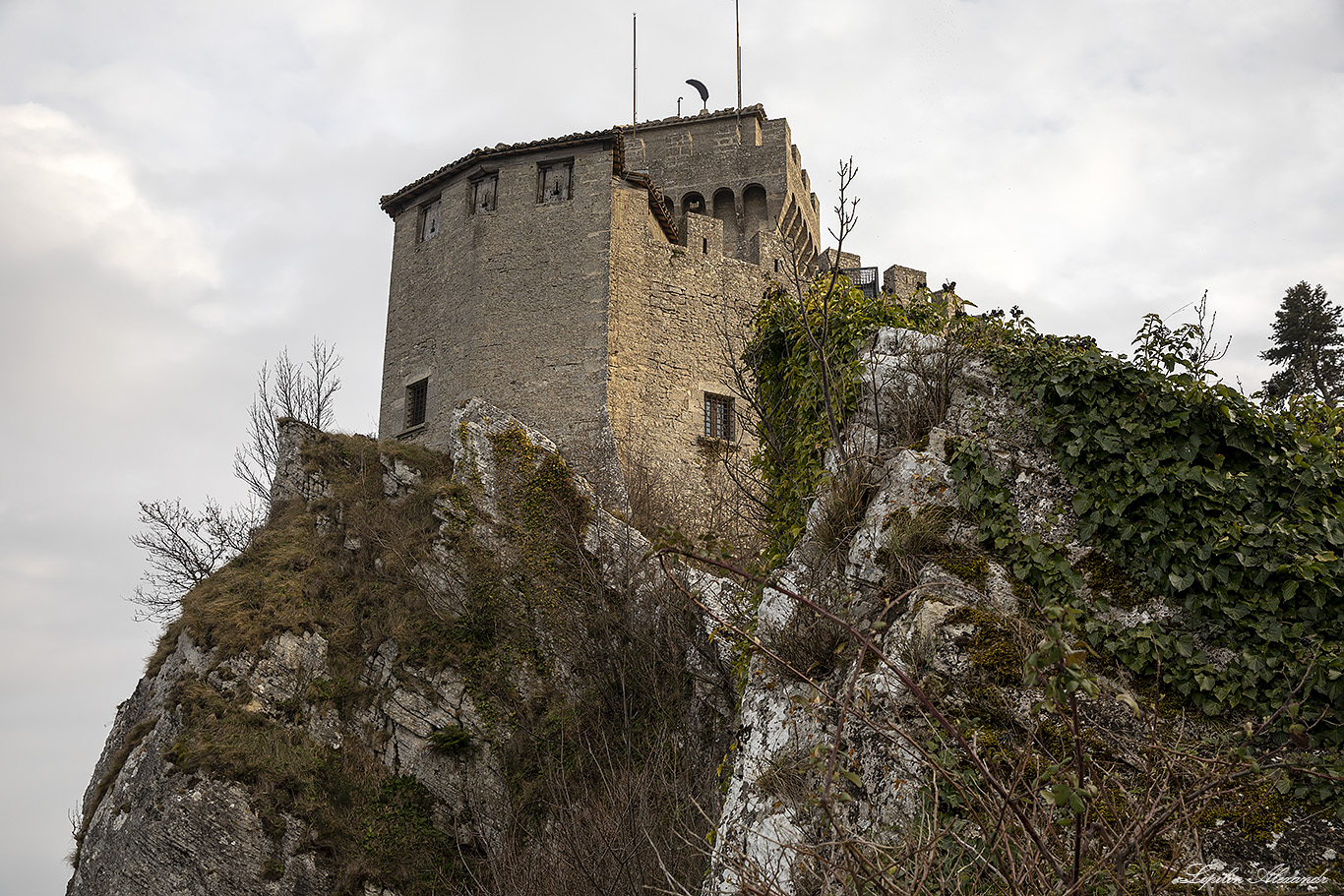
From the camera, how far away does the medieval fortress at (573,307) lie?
21.1 meters

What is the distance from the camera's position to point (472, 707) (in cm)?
1523

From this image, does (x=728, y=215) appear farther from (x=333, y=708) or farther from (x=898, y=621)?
(x=898, y=621)

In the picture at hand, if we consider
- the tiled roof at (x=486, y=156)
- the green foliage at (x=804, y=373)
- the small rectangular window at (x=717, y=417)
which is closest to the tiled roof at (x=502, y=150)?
the tiled roof at (x=486, y=156)

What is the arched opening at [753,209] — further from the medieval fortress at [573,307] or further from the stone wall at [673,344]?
the stone wall at [673,344]

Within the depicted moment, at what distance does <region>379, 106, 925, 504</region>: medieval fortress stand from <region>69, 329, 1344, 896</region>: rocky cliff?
2561mm

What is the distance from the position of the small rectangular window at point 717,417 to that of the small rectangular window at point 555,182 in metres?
6.03

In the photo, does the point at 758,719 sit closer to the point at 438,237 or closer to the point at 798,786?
the point at 798,786

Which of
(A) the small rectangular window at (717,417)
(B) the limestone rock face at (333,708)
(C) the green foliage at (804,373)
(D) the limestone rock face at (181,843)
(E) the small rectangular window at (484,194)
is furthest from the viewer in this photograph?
(E) the small rectangular window at (484,194)

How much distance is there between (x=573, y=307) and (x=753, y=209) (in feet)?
25.0

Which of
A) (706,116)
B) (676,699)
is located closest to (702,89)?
(706,116)

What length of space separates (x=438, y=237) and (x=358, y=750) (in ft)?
44.3

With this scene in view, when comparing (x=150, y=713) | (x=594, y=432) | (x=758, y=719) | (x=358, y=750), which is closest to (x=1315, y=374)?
(x=594, y=432)

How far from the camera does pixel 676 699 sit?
13.8 m

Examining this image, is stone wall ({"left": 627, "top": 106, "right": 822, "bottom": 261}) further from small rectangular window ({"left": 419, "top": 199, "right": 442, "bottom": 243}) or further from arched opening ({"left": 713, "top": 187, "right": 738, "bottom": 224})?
small rectangular window ({"left": 419, "top": 199, "right": 442, "bottom": 243})
